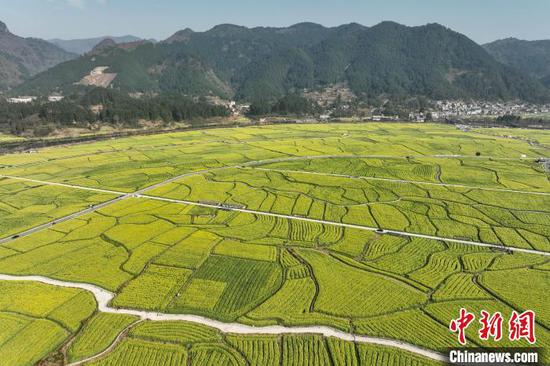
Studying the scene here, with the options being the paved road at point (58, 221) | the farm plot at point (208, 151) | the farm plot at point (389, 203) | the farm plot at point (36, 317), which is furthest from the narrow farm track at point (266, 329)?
the farm plot at point (208, 151)

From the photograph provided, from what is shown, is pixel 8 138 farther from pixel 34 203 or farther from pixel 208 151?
pixel 34 203

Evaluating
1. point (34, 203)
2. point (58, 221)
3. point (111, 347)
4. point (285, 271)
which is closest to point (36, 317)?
point (111, 347)

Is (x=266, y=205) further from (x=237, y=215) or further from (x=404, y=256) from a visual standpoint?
(x=404, y=256)

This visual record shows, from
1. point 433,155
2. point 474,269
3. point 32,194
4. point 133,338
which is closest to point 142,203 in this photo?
point 32,194

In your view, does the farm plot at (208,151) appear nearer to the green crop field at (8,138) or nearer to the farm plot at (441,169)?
the farm plot at (441,169)

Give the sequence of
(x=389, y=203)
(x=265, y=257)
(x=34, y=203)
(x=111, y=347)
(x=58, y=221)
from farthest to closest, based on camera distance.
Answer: (x=34, y=203) < (x=389, y=203) < (x=58, y=221) < (x=265, y=257) < (x=111, y=347)

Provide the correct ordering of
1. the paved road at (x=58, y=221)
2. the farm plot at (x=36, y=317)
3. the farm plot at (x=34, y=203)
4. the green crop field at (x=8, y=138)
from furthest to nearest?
the green crop field at (x=8, y=138) → the farm plot at (x=34, y=203) → the paved road at (x=58, y=221) → the farm plot at (x=36, y=317)
